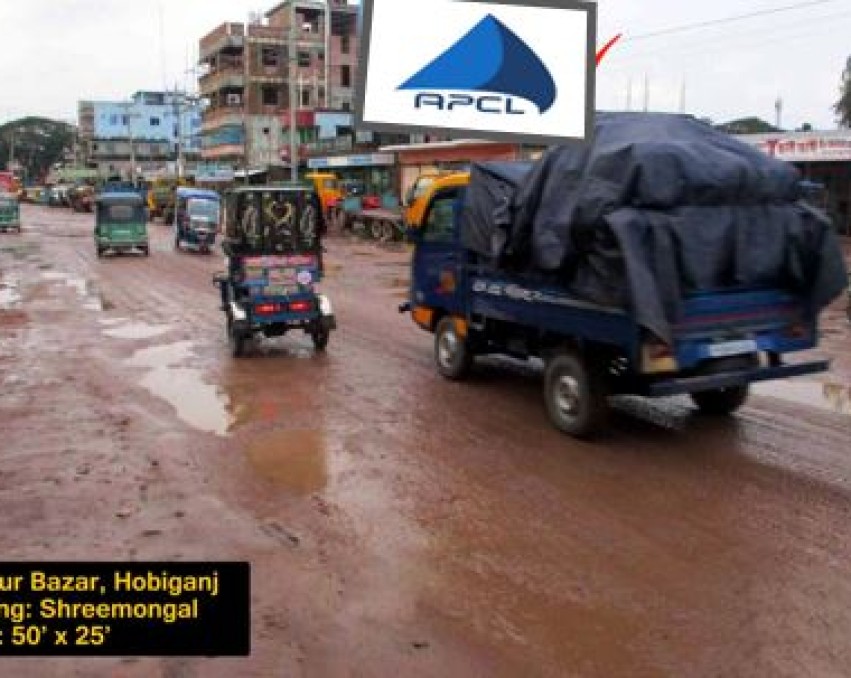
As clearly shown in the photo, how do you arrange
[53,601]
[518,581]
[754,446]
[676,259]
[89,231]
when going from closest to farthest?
[53,601]
[518,581]
[676,259]
[754,446]
[89,231]

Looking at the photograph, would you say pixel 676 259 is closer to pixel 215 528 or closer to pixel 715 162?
pixel 715 162

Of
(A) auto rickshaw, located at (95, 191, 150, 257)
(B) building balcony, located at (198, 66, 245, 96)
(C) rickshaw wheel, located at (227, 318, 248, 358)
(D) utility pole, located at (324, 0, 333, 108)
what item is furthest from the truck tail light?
(B) building balcony, located at (198, 66, 245, 96)

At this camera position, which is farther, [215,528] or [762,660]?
[215,528]

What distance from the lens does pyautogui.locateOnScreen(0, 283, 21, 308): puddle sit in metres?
19.1

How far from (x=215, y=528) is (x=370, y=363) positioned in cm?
613

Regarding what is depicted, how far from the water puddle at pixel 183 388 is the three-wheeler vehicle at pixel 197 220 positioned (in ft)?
63.4

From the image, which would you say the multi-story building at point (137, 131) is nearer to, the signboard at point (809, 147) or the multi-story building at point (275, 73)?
the multi-story building at point (275, 73)

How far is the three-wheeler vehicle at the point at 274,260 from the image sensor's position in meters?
12.8

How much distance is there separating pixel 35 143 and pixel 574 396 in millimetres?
138000

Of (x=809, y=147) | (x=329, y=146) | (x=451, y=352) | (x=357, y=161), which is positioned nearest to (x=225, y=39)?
(x=329, y=146)

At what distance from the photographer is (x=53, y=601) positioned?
4.46 metres

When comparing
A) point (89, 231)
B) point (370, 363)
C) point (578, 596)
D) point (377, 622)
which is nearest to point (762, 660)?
point (578, 596)

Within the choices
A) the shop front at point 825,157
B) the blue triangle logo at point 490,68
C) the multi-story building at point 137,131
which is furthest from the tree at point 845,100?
the multi-story building at point 137,131

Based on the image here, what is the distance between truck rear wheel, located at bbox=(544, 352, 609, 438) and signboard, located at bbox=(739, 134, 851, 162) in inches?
785
